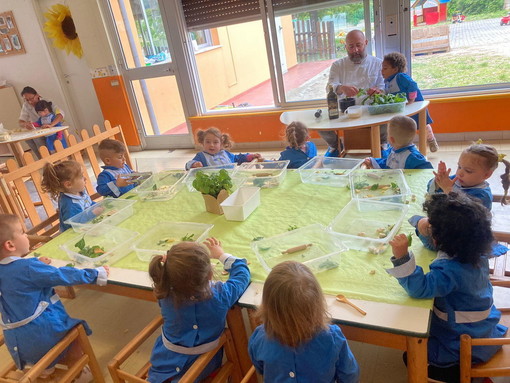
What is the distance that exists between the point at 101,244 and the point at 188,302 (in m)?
0.84

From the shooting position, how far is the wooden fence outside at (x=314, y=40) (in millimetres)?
5133

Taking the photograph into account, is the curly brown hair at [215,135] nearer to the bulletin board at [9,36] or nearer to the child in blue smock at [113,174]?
the child in blue smock at [113,174]

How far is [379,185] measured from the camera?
2201 mm

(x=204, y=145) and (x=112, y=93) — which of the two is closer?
(x=204, y=145)

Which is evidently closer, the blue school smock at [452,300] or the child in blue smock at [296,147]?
the blue school smock at [452,300]

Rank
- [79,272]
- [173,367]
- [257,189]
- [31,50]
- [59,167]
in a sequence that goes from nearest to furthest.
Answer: [173,367] < [79,272] < [257,189] < [59,167] < [31,50]

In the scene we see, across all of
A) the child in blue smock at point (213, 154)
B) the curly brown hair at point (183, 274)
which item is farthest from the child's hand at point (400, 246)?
the child in blue smock at point (213, 154)

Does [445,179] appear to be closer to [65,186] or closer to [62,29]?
[65,186]

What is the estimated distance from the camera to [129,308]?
2678 mm

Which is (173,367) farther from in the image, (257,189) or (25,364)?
(257,189)

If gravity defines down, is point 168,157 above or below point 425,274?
below

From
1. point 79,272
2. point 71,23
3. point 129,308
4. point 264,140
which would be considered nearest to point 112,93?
point 71,23

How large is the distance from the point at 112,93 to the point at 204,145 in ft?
12.8

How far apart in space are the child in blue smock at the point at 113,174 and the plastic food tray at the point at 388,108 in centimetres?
224
